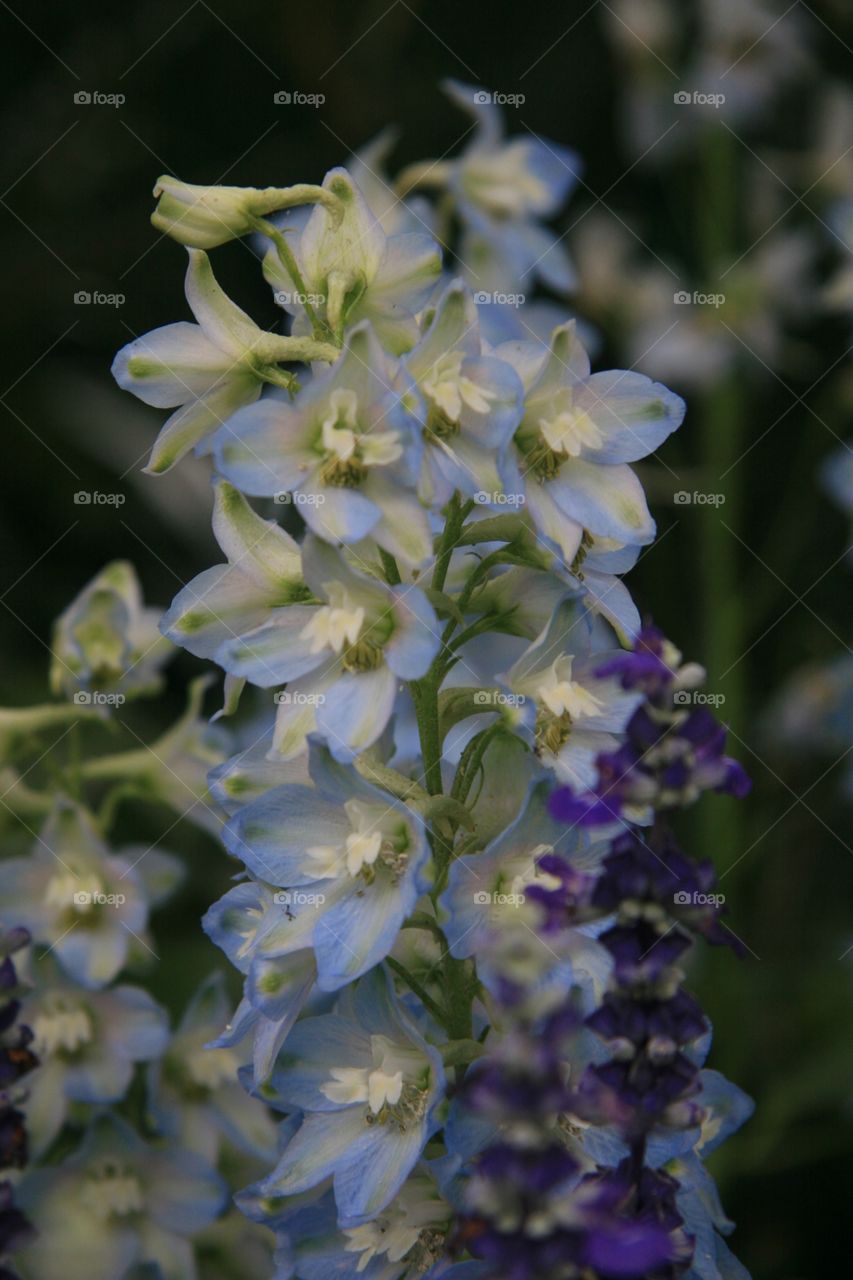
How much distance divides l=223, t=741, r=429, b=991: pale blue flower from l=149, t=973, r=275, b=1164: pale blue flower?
0.47m

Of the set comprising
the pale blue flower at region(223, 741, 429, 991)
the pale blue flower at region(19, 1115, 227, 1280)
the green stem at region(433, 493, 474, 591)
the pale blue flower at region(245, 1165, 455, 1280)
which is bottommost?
the pale blue flower at region(19, 1115, 227, 1280)

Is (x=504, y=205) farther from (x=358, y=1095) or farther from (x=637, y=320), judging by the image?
(x=358, y=1095)

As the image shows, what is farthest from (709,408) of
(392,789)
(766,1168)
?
(392,789)

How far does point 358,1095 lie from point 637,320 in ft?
6.26

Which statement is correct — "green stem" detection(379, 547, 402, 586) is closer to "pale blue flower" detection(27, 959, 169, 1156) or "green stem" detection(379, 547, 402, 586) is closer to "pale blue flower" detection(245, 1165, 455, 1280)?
"pale blue flower" detection(245, 1165, 455, 1280)

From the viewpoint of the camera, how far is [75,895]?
1721 millimetres

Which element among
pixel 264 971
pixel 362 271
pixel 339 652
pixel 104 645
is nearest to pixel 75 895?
pixel 104 645

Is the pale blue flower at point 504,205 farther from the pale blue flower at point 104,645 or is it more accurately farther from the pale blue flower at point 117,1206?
the pale blue flower at point 117,1206

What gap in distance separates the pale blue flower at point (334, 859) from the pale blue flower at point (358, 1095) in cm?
6

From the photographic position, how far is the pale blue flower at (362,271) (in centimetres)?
136

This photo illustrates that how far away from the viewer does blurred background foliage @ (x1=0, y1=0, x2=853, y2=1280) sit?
254 centimetres

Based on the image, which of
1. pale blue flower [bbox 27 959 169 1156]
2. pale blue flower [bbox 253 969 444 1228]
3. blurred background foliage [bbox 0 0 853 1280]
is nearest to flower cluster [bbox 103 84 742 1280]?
pale blue flower [bbox 253 969 444 1228]

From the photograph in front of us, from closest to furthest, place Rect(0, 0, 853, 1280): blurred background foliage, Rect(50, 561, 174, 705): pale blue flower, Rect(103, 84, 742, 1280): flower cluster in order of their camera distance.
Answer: Rect(103, 84, 742, 1280): flower cluster < Rect(50, 561, 174, 705): pale blue flower < Rect(0, 0, 853, 1280): blurred background foliage

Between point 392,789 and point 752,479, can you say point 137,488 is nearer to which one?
point 752,479
